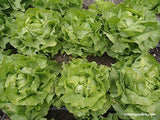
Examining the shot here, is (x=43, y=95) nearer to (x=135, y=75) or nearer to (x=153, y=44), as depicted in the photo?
(x=135, y=75)

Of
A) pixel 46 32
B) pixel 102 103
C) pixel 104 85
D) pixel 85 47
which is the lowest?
pixel 102 103

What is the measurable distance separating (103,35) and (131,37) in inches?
19.8

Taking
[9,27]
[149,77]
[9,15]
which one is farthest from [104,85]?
[9,15]

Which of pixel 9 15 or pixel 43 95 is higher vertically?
pixel 9 15

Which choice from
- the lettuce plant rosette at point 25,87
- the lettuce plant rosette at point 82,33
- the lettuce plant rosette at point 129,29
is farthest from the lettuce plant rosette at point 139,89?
the lettuce plant rosette at point 25,87

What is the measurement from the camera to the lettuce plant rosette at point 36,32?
128 inches

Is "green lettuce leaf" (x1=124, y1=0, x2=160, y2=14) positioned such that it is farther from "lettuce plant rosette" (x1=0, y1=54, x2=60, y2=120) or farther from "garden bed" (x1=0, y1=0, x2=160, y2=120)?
"lettuce plant rosette" (x1=0, y1=54, x2=60, y2=120)

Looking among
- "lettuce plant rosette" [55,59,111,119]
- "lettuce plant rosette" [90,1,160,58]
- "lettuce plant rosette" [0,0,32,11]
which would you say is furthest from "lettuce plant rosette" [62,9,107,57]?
"lettuce plant rosette" [0,0,32,11]

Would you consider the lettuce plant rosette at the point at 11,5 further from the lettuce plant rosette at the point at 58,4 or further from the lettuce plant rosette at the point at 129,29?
the lettuce plant rosette at the point at 129,29

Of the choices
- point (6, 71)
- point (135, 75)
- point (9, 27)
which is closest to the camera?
point (135, 75)

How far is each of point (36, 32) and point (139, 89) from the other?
6.14ft

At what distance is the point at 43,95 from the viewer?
116 inches

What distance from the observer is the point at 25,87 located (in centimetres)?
279

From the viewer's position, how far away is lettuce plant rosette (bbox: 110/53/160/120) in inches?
105
